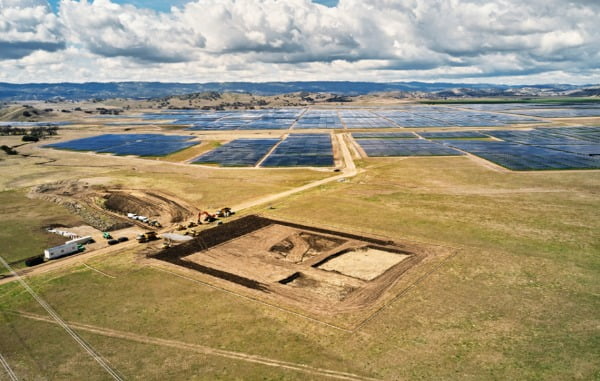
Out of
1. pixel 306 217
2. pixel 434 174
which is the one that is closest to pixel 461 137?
pixel 434 174

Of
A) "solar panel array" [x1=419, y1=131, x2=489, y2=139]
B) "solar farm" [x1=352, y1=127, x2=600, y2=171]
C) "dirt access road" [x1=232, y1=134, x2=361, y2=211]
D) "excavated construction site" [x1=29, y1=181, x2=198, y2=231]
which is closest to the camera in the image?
"excavated construction site" [x1=29, y1=181, x2=198, y2=231]

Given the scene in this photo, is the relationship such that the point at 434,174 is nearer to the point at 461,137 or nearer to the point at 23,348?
the point at 461,137

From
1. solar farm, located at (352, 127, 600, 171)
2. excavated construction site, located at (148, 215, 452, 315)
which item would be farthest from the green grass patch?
solar farm, located at (352, 127, 600, 171)

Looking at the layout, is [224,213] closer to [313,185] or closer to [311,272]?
[311,272]

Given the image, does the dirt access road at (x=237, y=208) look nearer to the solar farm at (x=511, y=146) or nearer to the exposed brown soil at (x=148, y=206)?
the exposed brown soil at (x=148, y=206)

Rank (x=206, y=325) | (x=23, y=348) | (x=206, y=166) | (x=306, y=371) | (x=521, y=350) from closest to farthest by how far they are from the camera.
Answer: (x=306, y=371) → (x=521, y=350) → (x=23, y=348) → (x=206, y=325) → (x=206, y=166)

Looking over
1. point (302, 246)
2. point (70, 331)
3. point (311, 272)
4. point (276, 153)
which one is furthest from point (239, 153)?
point (70, 331)

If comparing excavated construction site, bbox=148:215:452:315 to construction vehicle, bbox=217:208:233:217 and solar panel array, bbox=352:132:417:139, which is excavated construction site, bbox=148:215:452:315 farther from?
solar panel array, bbox=352:132:417:139
